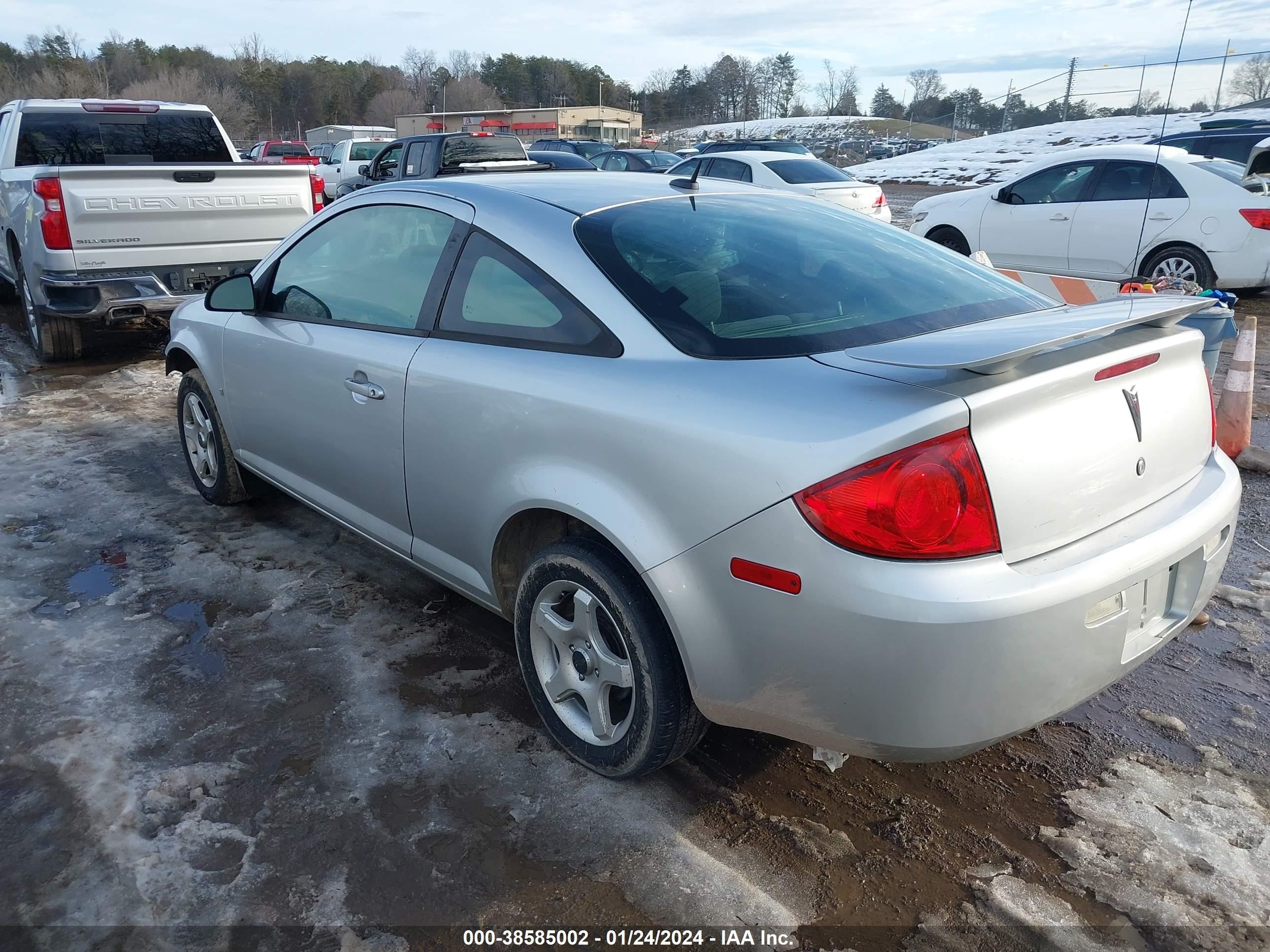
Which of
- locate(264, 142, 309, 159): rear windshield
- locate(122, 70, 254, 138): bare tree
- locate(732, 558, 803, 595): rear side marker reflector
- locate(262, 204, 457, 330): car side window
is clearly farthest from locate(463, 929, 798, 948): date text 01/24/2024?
locate(122, 70, 254, 138): bare tree

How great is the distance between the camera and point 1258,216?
854 centimetres

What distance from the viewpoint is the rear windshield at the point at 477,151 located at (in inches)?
521

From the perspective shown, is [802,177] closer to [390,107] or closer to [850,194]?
[850,194]

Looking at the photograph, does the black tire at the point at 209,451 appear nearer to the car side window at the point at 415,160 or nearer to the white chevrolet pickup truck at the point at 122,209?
the white chevrolet pickup truck at the point at 122,209

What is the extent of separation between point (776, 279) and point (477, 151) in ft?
39.0

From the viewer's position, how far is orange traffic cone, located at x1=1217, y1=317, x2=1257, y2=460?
16.4 feet

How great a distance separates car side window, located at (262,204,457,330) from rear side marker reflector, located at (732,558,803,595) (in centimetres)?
154

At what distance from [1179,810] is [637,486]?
172 cm

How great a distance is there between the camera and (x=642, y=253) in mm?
2680

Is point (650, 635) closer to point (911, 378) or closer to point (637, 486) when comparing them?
point (637, 486)

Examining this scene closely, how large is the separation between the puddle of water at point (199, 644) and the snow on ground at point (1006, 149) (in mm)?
29606

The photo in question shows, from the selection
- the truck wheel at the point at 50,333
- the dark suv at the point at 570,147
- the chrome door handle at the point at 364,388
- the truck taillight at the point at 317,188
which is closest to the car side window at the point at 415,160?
the truck taillight at the point at 317,188

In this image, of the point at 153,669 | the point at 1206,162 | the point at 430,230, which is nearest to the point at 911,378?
the point at 430,230

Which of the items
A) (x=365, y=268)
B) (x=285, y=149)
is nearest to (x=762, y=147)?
(x=285, y=149)
